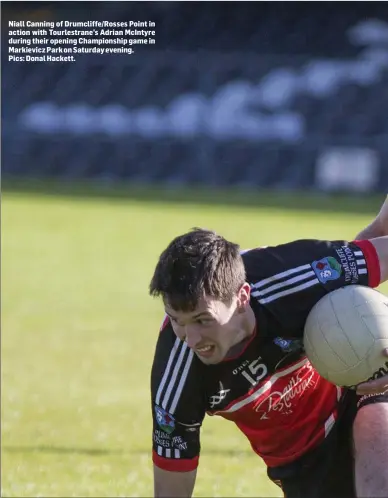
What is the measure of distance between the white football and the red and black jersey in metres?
0.12

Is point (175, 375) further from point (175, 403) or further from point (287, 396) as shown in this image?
point (287, 396)

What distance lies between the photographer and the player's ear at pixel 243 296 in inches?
165

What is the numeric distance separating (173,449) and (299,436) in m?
0.68

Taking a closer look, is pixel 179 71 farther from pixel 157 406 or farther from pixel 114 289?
pixel 157 406

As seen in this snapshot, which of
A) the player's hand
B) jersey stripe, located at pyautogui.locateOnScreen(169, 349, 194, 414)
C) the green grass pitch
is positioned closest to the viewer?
jersey stripe, located at pyautogui.locateOnScreen(169, 349, 194, 414)

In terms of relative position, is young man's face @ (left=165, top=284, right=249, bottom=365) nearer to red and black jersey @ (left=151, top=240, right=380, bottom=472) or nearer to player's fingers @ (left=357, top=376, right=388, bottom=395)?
red and black jersey @ (left=151, top=240, right=380, bottom=472)

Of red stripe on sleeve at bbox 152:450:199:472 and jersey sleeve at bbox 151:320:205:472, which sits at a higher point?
jersey sleeve at bbox 151:320:205:472

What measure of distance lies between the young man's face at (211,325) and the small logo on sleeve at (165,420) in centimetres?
31

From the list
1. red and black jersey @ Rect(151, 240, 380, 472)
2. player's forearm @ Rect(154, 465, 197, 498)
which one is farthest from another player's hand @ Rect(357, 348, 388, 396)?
player's forearm @ Rect(154, 465, 197, 498)

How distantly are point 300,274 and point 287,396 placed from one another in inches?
21.6

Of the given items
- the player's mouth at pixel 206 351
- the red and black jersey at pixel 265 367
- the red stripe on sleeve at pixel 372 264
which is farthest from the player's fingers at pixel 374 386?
the player's mouth at pixel 206 351

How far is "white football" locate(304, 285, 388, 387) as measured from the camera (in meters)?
4.34

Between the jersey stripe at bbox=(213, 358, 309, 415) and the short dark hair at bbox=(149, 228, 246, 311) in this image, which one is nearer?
the short dark hair at bbox=(149, 228, 246, 311)

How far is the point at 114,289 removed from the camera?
1263 cm
